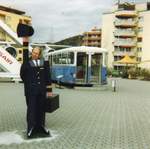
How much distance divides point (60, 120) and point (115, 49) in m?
95.1

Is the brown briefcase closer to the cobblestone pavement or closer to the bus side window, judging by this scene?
the cobblestone pavement

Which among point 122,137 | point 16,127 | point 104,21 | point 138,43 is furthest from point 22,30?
point 104,21

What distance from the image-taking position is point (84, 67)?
35.2 m

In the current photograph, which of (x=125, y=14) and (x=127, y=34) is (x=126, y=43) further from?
(x=125, y=14)

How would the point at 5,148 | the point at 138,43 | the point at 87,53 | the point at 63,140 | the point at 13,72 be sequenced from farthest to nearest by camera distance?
the point at 138,43 → the point at 13,72 → the point at 87,53 → the point at 63,140 → the point at 5,148

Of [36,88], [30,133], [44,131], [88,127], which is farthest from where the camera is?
[88,127]

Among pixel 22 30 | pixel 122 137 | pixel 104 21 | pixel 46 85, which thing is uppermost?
pixel 104 21

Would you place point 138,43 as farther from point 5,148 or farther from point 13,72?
point 5,148

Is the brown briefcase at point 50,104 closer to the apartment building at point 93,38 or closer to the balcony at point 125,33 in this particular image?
the balcony at point 125,33

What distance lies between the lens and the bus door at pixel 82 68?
115 ft

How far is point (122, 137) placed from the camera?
11.3 meters

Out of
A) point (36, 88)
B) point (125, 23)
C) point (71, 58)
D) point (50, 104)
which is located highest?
point (125, 23)

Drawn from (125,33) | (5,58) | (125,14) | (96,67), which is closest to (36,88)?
(96,67)

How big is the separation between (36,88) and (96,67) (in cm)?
2424
